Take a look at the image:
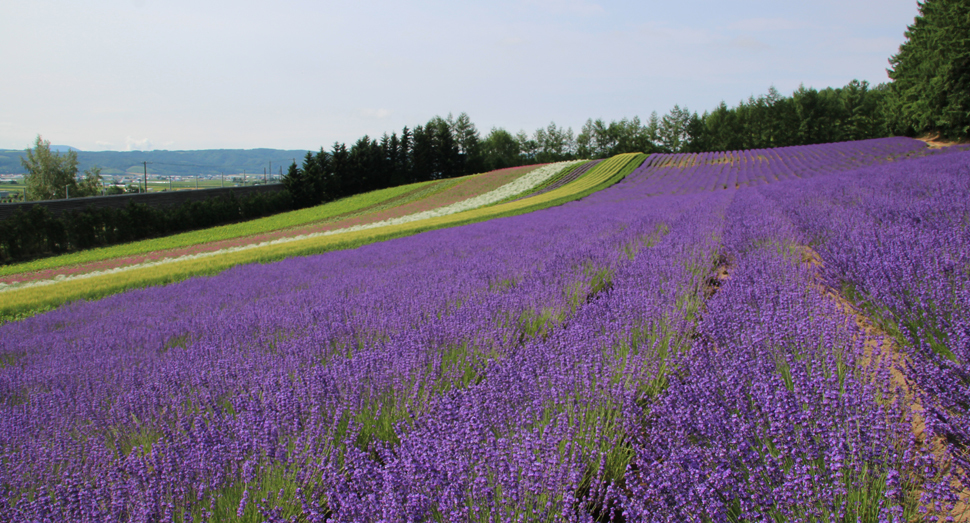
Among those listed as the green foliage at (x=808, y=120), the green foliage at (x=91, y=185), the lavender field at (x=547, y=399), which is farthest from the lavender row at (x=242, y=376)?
the green foliage at (x=808, y=120)

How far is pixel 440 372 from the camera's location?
275cm

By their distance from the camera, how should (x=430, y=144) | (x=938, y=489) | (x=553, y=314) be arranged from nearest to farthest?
(x=938, y=489) < (x=553, y=314) < (x=430, y=144)

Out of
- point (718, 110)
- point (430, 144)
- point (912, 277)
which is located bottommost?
point (912, 277)

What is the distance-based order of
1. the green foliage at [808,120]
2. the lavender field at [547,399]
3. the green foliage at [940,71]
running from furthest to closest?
the green foliage at [808,120] < the green foliage at [940,71] < the lavender field at [547,399]

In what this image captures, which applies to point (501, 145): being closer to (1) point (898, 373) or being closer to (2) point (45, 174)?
(2) point (45, 174)

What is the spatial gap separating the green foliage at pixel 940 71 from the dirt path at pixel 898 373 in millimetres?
29922

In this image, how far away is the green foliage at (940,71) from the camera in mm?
23500

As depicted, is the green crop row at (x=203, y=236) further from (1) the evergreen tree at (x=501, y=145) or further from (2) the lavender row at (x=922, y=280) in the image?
(1) the evergreen tree at (x=501, y=145)

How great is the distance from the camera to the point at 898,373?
2.46 meters

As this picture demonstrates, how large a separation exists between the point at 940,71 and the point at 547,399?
3454 cm

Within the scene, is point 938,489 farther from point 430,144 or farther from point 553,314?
point 430,144

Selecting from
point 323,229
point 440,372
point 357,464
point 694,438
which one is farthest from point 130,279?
point 323,229

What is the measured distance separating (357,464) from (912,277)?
3.10 m

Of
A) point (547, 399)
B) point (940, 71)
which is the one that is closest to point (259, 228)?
point (547, 399)
